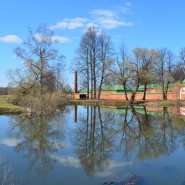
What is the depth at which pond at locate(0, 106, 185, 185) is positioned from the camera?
9352 millimetres

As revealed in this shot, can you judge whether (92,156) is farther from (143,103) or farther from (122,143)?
(143,103)

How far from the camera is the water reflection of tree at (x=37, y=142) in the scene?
1121 centimetres

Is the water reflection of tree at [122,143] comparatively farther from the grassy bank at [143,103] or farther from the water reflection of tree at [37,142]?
the grassy bank at [143,103]

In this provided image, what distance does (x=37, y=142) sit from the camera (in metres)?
15.4

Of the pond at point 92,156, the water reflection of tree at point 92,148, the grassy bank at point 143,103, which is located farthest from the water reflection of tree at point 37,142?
the grassy bank at point 143,103

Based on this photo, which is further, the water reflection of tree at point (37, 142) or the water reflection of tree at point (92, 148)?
the water reflection of tree at point (37, 142)

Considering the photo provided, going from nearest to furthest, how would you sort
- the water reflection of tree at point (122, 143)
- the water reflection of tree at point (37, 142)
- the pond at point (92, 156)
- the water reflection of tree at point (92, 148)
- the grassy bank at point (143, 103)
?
the pond at point (92, 156), the water reflection of tree at point (92, 148), the water reflection of tree at point (37, 142), the water reflection of tree at point (122, 143), the grassy bank at point (143, 103)

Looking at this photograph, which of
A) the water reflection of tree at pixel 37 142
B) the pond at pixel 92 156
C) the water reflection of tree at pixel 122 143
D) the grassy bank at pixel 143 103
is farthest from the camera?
the grassy bank at pixel 143 103

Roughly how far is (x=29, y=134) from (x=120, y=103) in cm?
3609

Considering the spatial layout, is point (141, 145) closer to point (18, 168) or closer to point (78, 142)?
point (78, 142)

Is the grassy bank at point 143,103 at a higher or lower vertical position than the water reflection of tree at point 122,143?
higher

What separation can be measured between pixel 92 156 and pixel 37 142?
163 inches

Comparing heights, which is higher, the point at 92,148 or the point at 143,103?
the point at 143,103

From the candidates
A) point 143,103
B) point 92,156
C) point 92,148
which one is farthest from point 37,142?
point 143,103
